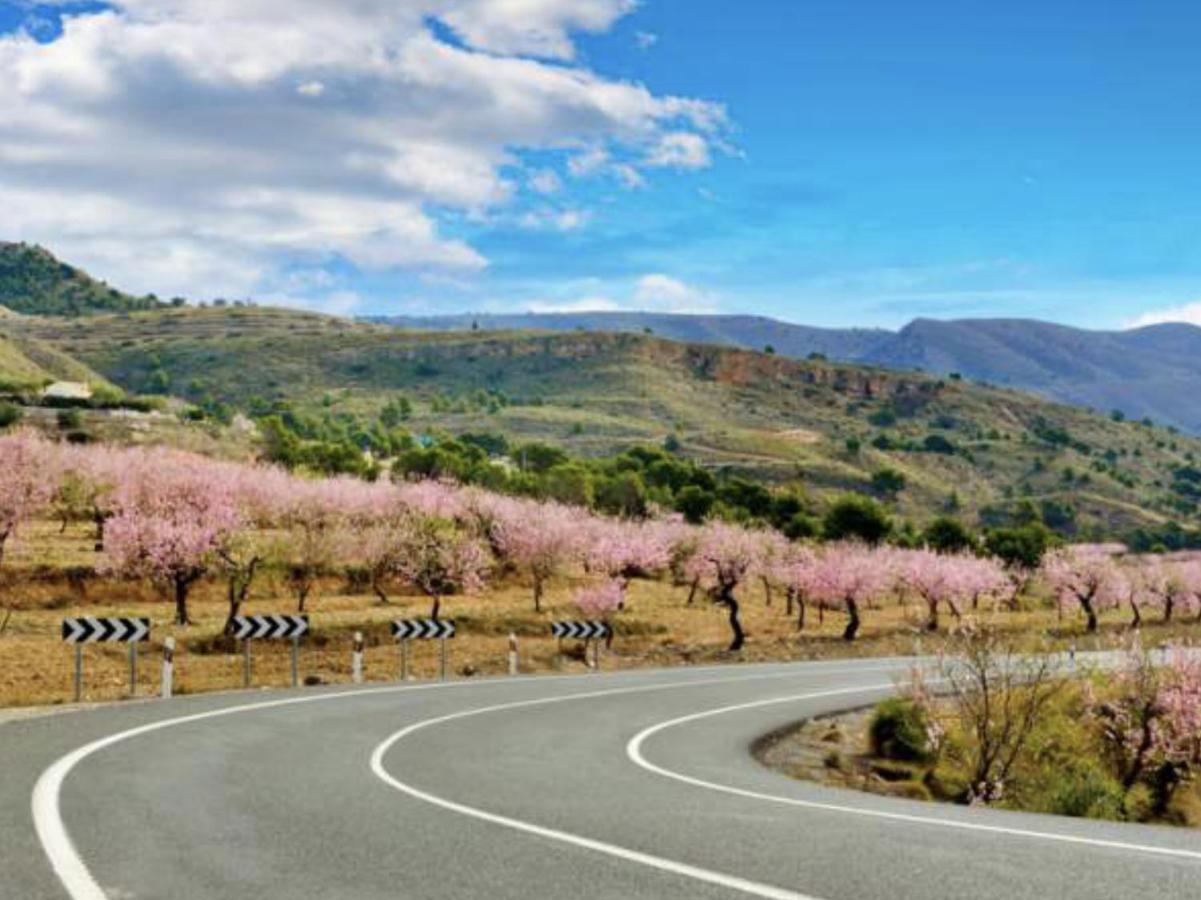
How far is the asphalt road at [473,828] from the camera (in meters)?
7.77

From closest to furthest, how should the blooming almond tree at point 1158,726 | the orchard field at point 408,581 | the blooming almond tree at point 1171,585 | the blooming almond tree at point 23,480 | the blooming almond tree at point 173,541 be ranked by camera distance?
the blooming almond tree at point 1158,726
the orchard field at point 408,581
the blooming almond tree at point 173,541
the blooming almond tree at point 23,480
the blooming almond tree at point 1171,585

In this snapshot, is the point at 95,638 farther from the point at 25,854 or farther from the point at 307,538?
the point at 307,538

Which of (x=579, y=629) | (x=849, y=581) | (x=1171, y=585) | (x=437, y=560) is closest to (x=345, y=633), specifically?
(x=437, y=560)

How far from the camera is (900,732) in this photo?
99.3 ft

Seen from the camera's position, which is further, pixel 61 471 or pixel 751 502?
pixel 751 502

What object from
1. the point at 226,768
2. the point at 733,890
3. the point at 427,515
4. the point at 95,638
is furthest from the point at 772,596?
the point at 733,890

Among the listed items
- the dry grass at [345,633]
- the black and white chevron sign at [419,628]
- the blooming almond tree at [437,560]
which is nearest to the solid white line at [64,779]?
the black and white chevron sign at [419,628]

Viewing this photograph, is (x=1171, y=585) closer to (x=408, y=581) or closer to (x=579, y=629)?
(x=408, y=581)

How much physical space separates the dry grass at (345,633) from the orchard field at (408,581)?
0.16m

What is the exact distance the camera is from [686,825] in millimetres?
10445

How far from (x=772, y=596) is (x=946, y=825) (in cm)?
8818

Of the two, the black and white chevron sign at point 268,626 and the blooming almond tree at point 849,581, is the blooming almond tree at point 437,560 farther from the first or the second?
the black and white chevron sign at point 268,626

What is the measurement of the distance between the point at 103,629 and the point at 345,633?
2473cm

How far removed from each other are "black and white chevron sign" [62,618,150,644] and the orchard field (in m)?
1.88
